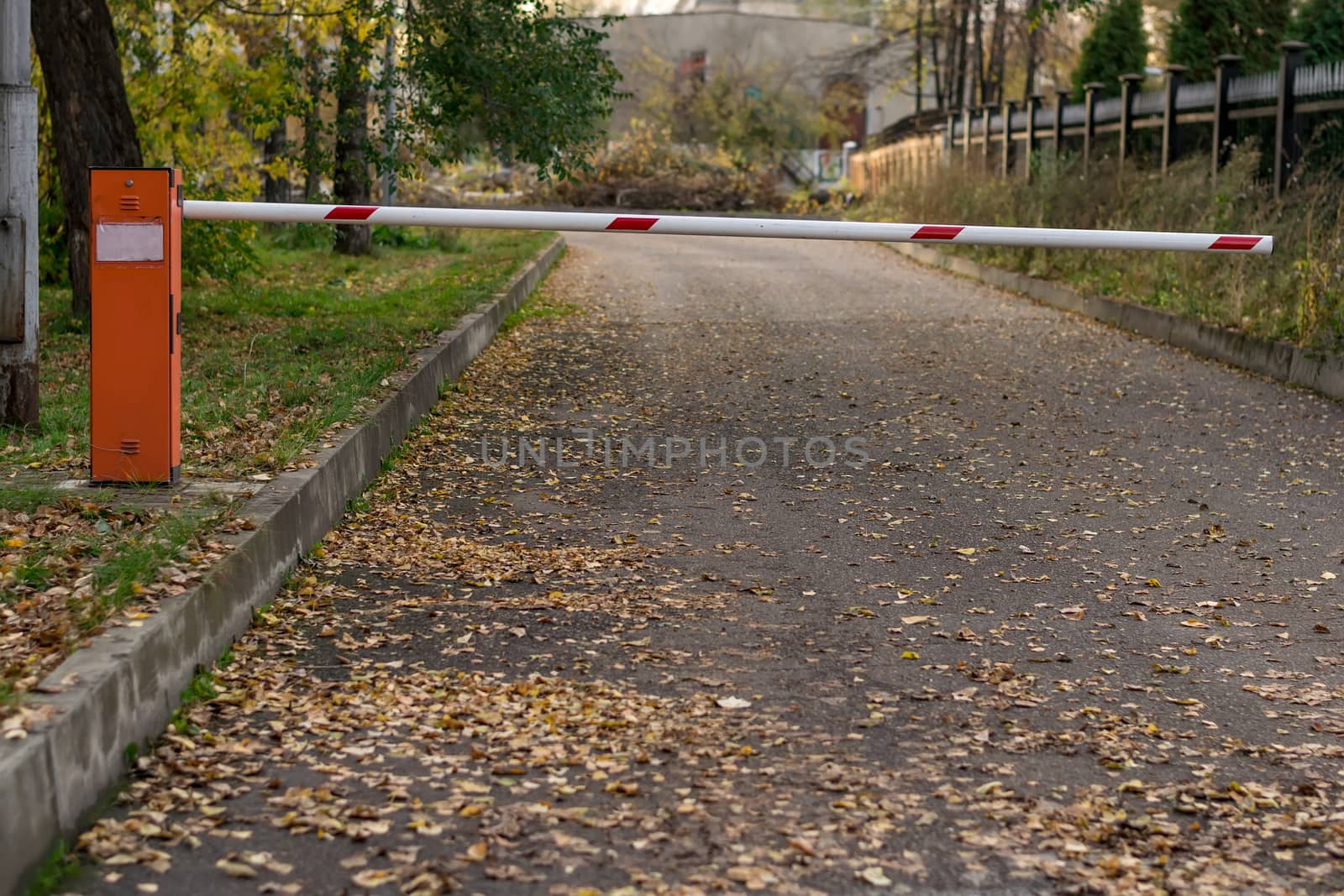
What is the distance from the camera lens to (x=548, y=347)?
13.0 meters

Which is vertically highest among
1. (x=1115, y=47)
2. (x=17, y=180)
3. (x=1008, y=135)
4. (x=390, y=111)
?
(x=1115, y=47)

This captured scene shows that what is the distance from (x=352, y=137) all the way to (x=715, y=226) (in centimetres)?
1316

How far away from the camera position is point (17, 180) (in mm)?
6984

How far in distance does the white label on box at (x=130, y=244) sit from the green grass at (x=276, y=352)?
3.18 ft

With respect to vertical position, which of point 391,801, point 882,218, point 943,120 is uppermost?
point 943,120

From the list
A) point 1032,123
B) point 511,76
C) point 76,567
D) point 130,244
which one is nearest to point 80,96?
point 511,76

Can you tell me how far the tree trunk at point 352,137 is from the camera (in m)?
14.8

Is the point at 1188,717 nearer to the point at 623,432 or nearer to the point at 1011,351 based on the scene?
the point at 623,432

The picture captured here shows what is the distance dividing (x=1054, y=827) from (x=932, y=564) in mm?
2626

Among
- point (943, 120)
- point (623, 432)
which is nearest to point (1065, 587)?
point (623, 432)

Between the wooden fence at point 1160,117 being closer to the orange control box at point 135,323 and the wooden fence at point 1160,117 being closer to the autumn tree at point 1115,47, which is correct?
the autumn tree at point 1115,47

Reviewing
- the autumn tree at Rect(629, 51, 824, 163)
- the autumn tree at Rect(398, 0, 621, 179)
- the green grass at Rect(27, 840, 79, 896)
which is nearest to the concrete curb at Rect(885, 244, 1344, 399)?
the autumn tree at Rect(398, 0, 621, 179)

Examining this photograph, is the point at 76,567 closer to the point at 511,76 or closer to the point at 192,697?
the point at 192,697

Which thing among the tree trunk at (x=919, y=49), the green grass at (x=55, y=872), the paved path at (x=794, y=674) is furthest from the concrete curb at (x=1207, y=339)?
the tree trunk at (x=919, y=49)
